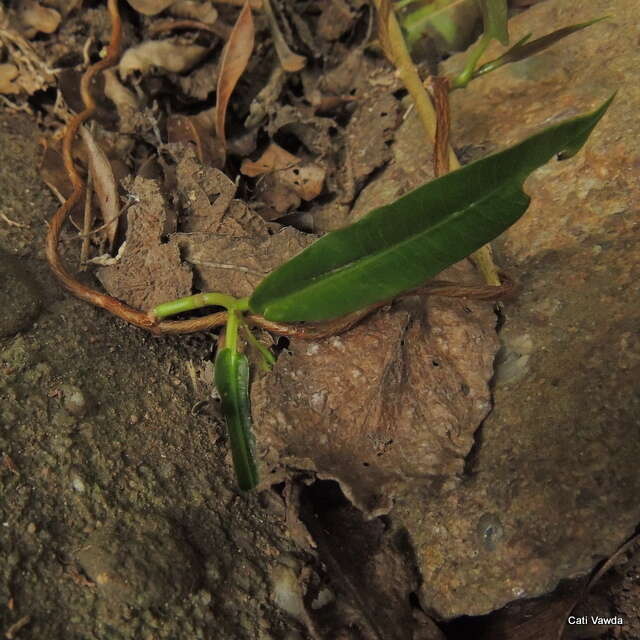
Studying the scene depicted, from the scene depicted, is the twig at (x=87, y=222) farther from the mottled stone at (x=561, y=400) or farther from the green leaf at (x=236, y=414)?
the mottled stone at (x=561, y=400)

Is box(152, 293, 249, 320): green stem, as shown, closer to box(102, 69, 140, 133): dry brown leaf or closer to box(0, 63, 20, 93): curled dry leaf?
box(102, 69, 140, 133): dry brown leaf

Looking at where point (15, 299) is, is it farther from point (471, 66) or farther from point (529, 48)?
point (529, 48)

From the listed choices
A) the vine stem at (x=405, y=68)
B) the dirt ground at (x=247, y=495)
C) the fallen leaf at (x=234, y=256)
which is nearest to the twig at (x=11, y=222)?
the dirt ground at (x=247, y=495)

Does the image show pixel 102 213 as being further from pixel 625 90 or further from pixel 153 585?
pixel 625 90

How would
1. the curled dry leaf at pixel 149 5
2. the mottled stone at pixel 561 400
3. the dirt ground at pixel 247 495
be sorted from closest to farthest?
the dirt ground at pixel 247 495, the mottled stone at pixel 561 400, the curled dry leaf at pixel 149 5

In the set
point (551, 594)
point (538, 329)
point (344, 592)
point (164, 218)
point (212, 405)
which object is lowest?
point (551, 594)

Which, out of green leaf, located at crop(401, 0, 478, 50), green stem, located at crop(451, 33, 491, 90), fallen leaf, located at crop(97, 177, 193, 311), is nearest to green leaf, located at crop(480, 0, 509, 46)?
green stem, located at crop(451, 33, 491, 90)

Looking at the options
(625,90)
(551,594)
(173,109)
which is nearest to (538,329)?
(551,594)
